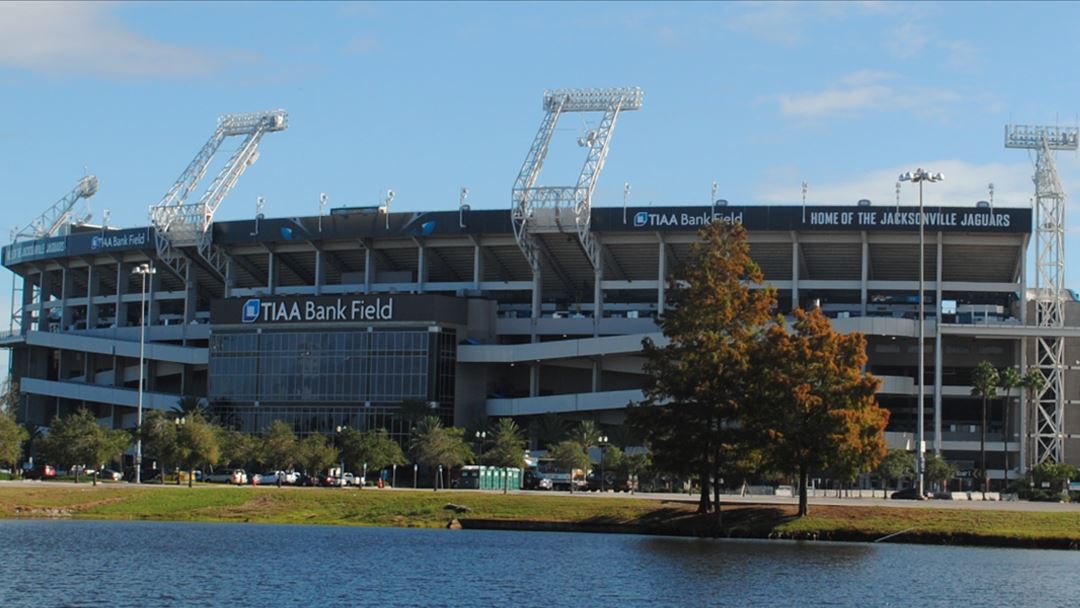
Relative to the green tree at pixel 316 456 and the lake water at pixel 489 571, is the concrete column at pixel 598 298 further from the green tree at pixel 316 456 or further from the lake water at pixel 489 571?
the lake water at pixel 489 571

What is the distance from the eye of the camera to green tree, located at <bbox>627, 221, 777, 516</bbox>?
275 ft

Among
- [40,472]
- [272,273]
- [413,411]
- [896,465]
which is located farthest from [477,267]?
[896,465]

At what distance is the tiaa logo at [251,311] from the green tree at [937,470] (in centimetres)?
6389

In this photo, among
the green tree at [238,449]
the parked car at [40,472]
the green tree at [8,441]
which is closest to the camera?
the green tree at [8,441]

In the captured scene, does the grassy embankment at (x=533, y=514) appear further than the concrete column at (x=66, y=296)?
No

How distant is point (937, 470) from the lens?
12588 cm

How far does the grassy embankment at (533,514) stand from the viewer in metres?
79.1

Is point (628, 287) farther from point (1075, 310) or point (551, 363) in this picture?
point (1075, 310)

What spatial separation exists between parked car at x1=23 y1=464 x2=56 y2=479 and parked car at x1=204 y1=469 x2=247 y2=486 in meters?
12.6

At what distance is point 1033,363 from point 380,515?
249 feet

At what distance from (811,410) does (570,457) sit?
133ft

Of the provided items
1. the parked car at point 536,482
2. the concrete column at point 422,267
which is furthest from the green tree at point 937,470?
the concrete column at point 422,267

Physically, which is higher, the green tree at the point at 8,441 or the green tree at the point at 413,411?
the green tree at the point at 413,411

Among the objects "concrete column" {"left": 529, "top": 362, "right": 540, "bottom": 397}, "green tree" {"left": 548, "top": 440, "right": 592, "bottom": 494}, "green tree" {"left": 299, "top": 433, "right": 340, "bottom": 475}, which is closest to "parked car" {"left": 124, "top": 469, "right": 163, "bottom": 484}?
"green tree" {"left": 299, "top": 433, "right": 340, "bottom": 475}
